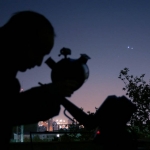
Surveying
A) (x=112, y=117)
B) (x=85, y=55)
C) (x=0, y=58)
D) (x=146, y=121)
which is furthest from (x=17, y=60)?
(x=146, y=121)

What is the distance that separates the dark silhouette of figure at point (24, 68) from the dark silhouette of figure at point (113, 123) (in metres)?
0.45

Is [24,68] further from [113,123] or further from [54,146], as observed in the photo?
[54,146]

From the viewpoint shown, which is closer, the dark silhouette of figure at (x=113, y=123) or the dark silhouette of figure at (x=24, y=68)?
the dark silhouette of figure at (x=24, y=68)

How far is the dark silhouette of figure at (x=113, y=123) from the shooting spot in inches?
45.3

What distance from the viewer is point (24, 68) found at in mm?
Result: 778

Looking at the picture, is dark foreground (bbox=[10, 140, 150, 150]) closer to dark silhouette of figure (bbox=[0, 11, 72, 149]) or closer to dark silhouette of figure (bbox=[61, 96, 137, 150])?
dark silhouette of figure (bbox=[61, 96, 137, 150])

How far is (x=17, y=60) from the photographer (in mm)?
746

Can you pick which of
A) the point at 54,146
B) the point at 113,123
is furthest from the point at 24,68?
the point at 54,146

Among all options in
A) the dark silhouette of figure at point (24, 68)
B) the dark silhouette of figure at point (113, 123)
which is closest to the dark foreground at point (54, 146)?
the dark silhouette of figure at point (113, 123)

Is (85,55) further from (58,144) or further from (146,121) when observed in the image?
(146,121)

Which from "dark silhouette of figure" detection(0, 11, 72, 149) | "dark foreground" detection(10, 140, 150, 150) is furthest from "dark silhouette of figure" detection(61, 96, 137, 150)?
"dark foreground" detection(10, 140, 150, 150)

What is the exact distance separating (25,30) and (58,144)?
4.84m

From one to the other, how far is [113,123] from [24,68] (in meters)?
0.58

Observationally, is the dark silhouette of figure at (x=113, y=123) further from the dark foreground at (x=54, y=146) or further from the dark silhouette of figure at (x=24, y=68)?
the dark foreground at (x=54, y=146)
